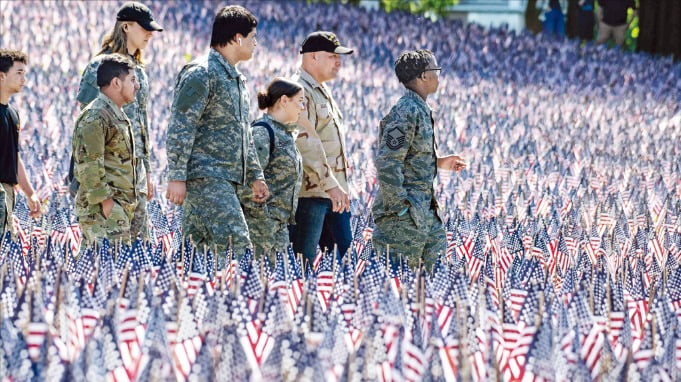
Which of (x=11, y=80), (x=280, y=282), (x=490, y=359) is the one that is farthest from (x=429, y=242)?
(x=490, y=359)

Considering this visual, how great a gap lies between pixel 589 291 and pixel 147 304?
1724 millimetres

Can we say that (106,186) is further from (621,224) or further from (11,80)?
(621,224)

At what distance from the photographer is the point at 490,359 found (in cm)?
452

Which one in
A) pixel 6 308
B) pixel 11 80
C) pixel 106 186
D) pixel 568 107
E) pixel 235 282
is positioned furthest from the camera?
pixel 568 107

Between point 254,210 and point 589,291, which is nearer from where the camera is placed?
point 589,291

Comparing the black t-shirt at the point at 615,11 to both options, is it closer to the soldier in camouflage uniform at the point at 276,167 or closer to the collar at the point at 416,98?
the collar at the point at 416,98

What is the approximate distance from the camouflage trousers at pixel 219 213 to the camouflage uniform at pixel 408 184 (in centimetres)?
90

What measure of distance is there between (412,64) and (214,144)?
3.76ft

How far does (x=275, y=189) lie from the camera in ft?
22.9

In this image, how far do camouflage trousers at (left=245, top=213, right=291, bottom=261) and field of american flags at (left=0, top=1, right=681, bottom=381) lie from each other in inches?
16.5

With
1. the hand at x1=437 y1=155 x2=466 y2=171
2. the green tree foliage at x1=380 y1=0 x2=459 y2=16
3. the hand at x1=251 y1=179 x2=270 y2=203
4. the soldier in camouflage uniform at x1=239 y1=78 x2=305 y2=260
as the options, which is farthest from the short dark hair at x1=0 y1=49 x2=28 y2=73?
the green tree foliage at x1=380 y1=0 x2=459 y2=16

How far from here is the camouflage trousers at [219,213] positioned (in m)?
6.50

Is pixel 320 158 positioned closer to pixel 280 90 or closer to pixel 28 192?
pixel 280 90

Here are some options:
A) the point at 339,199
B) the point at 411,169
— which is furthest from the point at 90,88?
the point at 411,169
